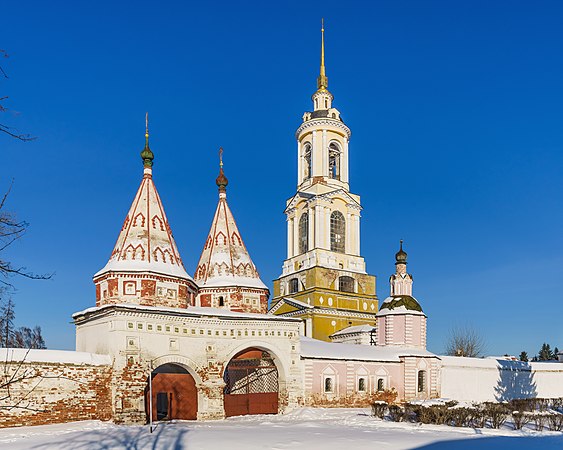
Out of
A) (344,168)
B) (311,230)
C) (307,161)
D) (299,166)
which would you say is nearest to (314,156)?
(307,161)

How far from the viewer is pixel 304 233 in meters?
43.8

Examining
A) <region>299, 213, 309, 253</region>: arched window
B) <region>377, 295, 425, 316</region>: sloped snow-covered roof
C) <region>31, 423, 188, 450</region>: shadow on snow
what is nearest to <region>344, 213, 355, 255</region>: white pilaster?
<region>299, 213, 309, 253</region>: arched window

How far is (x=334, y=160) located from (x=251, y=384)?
2468cm

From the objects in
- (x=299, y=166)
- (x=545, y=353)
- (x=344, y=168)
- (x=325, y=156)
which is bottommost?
(x=545, y=353)

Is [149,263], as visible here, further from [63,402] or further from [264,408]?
[264,408]

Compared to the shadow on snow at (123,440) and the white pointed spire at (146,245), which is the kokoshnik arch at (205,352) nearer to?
the white pointed spire at (146,245)

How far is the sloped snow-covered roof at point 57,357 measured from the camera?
53.8ft

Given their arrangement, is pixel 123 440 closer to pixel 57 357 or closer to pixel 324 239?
pixel 57 357

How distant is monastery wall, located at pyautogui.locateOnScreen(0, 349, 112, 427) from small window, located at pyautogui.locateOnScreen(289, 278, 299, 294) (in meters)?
25.0

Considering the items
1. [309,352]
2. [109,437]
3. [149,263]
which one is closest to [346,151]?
[309,352]

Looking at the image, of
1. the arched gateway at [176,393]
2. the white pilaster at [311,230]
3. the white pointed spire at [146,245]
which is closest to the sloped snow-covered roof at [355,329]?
the white pilaster at [311,230]

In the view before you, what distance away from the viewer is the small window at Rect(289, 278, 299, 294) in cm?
4256

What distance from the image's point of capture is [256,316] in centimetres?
2222

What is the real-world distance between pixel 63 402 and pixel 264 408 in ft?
27.8
